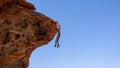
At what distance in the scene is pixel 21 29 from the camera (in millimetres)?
20156

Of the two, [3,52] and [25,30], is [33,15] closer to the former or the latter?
[25,30]

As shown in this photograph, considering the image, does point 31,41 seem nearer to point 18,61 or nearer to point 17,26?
point 17,26

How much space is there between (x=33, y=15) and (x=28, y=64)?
25.1 ft

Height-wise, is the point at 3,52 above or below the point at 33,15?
below

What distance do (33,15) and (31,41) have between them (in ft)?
8.60

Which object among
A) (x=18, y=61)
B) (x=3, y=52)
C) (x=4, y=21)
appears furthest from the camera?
(x=18, y=61)

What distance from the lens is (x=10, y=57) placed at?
21.2 meters

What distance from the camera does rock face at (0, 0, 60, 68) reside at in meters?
19.0

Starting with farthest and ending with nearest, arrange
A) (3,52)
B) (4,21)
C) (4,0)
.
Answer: (3,52)
(4,21)
(4,0)

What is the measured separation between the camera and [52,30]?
20.5m

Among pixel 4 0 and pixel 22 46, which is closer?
pixel 4 0

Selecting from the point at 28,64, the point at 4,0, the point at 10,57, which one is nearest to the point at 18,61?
the point at 28,64

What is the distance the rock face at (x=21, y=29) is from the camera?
18953 millimetres

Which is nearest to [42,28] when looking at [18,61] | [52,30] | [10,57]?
[52,30]
